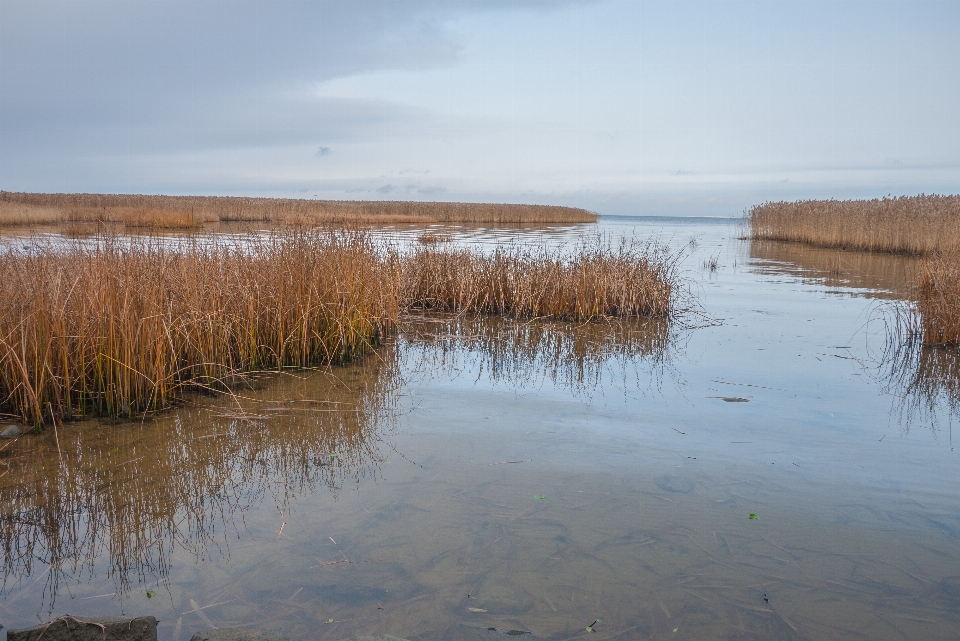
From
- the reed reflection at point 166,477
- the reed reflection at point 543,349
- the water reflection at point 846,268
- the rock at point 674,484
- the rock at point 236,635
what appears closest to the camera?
the rock at point 236,635

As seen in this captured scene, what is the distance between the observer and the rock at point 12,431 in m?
4.54

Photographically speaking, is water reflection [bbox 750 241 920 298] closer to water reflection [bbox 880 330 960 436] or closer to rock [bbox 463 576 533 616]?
water reflection [bbox 880 330 960 436]

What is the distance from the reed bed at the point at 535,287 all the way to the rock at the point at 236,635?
25.4ft

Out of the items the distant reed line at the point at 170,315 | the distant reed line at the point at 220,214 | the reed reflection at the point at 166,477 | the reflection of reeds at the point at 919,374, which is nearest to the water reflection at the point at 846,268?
the reflection of reeds at the point at 919,374

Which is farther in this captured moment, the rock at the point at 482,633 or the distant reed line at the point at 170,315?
the distant reed line at the point at 170,315

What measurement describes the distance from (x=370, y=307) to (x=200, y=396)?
2439mm

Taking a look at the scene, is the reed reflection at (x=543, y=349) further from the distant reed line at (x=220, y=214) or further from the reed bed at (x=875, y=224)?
the reed bed at (x=875, y=224)

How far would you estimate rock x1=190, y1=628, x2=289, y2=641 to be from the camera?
2.36 meters

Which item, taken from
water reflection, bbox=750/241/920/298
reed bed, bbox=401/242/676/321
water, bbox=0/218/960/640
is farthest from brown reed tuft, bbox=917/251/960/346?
reed bed, bbox=401/242/676/321

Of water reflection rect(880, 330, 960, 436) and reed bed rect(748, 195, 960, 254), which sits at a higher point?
reed bed rect(748, 195, 960, 254)

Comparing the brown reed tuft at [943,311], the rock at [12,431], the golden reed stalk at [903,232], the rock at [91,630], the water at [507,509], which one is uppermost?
the golden reed stalk at [903,232]

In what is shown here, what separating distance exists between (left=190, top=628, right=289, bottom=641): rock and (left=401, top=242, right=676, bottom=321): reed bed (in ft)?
25.4

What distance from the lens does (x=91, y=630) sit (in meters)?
2.39

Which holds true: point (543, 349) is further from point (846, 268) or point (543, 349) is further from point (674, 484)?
point (846, 268)
